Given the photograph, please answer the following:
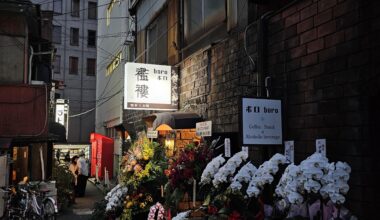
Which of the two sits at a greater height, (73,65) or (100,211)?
(73,65)

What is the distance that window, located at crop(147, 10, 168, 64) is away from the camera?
50.4 feet

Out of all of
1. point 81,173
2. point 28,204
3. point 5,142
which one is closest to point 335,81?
point 28,204

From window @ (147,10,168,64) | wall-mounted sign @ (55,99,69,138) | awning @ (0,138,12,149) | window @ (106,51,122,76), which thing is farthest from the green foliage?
window @ (106,51,122,76)

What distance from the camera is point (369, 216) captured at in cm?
540

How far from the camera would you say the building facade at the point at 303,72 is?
17.8ft

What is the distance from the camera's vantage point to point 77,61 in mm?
47250

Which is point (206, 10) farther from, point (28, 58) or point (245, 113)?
point (28, 58)

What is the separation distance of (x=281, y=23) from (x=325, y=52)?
1.46 meters

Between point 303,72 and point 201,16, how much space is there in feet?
19.1

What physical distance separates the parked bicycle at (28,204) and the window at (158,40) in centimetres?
641

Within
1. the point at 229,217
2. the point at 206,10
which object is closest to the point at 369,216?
the point at 229,217

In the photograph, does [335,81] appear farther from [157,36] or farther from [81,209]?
[81,209]

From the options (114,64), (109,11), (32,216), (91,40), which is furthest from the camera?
(91,40)

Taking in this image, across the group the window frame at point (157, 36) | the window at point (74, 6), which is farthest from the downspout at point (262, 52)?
the window at point (74, 6)
